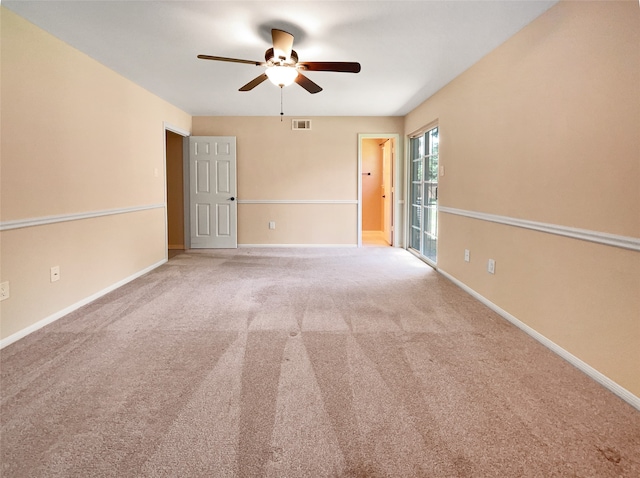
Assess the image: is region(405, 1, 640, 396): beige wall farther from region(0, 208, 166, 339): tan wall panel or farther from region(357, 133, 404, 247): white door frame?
region(0, 208, 166, 339): tan wall panel

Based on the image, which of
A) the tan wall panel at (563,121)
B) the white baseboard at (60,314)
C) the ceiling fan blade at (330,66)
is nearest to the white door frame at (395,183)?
the tan wall panel at (563,121)

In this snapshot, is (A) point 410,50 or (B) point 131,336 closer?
(B) point 131,336

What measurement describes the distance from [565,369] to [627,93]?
148 centimetres

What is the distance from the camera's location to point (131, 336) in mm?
2715

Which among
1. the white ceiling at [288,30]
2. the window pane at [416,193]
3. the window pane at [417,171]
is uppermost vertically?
the white ceiling at [288,30]

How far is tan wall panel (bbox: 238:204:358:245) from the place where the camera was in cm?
682

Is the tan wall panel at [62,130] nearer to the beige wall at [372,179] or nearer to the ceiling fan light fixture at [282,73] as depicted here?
the ceiling fan light fixture at [282,73]

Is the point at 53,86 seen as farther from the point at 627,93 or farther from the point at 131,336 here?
the point at 627,93

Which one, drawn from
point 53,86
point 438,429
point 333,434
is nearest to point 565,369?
point 438,429

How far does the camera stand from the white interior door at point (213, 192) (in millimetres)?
6516

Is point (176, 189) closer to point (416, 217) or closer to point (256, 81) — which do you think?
point (256, 81)

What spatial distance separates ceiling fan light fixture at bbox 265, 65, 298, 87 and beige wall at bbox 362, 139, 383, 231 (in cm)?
571

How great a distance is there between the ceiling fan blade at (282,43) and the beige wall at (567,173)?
67.3 inches

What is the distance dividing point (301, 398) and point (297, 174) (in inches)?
206
